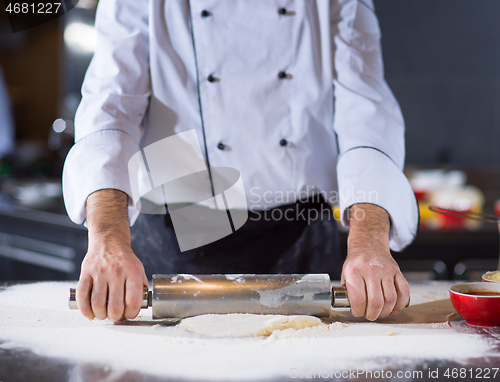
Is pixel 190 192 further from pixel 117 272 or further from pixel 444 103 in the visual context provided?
pixel 444 103

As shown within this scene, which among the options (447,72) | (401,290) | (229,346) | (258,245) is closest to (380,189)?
(401,290)

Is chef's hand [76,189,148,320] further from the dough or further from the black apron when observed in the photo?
the black apron

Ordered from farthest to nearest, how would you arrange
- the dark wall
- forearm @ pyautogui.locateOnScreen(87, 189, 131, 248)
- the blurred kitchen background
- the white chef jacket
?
the dark wall < the blurred kitchen background < the white chef jacket < forearm @ pyautogui.locateOnScreen(87, 189, 131, 248)

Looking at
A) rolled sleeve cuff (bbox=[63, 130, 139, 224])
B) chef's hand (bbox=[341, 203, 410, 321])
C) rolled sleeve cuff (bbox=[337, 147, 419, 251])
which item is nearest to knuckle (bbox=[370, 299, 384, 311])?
chef's hand (bbox=[341, 203, 410, 321])

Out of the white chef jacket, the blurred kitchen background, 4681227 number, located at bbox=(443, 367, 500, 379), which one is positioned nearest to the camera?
4681227 number, located at bbox=(443, 367, 500, 379)

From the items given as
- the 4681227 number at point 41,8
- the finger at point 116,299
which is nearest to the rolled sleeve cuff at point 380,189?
the finger at point 116,299

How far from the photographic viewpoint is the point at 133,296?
0.78 m

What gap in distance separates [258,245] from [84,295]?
0.49 m

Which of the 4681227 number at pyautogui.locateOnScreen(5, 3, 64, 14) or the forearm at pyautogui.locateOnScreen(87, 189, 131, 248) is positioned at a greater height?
the 4681227 number at pyautogui.locateOnScreen(5, 3, 64, 14)

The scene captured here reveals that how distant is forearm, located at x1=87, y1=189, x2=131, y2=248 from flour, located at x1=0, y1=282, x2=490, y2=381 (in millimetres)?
145

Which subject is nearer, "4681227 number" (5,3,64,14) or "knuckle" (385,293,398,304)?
"knuckle" (385,293,398,304)

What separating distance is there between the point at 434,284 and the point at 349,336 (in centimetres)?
49

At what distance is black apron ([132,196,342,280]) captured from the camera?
1.15 meters

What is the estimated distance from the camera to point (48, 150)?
15.6 ft
